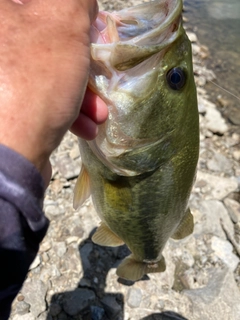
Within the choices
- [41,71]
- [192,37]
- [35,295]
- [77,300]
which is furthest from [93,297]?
[192,37]

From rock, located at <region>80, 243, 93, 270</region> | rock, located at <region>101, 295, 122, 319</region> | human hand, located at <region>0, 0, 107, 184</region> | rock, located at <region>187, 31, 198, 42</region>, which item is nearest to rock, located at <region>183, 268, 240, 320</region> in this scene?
rock, located at <region>101, 295, 122, 319</region>

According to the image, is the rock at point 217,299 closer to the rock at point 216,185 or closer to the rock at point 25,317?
the rock at point 216,185

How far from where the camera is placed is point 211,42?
763 centimetres

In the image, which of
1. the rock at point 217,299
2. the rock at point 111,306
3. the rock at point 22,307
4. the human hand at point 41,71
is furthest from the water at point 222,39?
the human hand at point 41,71

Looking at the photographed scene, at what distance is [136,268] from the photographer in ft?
8.88

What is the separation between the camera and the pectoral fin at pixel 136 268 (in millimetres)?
2695

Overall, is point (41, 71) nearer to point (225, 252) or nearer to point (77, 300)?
point (77, 300)

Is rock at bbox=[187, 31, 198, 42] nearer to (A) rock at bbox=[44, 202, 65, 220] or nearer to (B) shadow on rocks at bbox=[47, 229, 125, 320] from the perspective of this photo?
(A) rock at bbox=[44, 202, 65, 220]

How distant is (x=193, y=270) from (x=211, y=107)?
276 cm

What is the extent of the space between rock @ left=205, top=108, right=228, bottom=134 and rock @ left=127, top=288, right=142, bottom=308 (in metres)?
2.54

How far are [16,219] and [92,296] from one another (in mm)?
2177

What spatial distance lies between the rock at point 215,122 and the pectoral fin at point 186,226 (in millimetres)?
2788

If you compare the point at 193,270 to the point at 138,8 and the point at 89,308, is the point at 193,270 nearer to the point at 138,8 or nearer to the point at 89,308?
the point at 89,308

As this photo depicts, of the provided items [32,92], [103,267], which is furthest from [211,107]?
[32,92]
